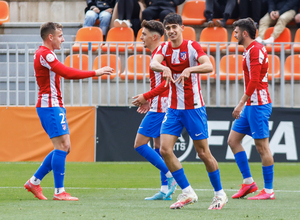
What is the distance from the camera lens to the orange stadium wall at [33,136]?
10383mm

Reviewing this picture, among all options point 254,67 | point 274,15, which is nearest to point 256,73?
point 254,67

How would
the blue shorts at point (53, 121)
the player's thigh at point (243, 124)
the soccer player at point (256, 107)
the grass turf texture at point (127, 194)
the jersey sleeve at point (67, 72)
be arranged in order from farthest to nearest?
the player's thigh at point (243, 124) < the soccer player at point (256, 107) < the blue shorts at point (53, 121) < the jersey sleeve at point (67, 72) < the grass turf texture at point (127, 194)

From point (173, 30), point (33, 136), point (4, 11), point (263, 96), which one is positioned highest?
point (4, 11)

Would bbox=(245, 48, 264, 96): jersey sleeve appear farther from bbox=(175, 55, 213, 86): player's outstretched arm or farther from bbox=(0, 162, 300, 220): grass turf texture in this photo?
bbox=(0, 162, 300, 220): grass turf texture

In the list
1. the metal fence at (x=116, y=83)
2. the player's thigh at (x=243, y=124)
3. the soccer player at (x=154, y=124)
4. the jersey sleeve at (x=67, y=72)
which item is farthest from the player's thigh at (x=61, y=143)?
the metal fence at (x=116, y=83)

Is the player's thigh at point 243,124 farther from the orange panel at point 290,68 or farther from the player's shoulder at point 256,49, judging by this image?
the orange panel at point 290,68

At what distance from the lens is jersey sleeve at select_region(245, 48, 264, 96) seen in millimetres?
5613

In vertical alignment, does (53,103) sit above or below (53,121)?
above

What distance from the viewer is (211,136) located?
1026cm

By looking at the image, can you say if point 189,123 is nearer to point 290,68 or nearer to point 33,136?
point 33,136

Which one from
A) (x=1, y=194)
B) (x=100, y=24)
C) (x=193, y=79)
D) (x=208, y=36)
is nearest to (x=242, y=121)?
(x=193, y=79)

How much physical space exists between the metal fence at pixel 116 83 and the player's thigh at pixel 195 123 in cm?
566

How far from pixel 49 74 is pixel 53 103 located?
340 mm

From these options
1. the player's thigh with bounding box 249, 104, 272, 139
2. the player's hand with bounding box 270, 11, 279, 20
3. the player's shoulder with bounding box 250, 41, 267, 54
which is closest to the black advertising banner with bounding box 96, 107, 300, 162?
the player's hand with bounding box 270, 11, 279, 20
